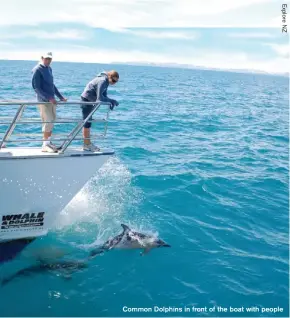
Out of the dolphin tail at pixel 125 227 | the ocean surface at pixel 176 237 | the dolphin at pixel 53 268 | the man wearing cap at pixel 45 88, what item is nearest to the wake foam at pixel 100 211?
the ocean surface at pixel 176 237

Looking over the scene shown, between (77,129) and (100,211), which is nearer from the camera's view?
(77,129)

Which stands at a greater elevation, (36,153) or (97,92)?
(97,92)

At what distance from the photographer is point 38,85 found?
7375 mm

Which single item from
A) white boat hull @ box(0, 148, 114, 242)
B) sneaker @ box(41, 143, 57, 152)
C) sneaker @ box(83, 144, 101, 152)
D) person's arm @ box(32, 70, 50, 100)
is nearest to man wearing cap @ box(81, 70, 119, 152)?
sneaker @ box(83, 144, 101, 152)

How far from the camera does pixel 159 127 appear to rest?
2202cm

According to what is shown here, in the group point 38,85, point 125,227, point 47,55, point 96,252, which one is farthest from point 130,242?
point 47,55

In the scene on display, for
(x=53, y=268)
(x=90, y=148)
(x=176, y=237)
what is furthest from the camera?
(x=176, y=237)

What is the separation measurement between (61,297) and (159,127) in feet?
51.2

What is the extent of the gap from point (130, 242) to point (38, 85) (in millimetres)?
4280

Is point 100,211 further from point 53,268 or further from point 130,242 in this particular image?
point 53,268

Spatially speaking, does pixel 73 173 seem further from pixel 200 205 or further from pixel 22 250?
pixel 200 205

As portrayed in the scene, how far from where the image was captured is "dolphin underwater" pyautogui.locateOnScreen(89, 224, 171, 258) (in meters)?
8.93

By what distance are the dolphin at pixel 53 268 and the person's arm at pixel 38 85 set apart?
3667 mm

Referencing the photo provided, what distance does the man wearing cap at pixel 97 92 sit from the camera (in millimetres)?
7559
